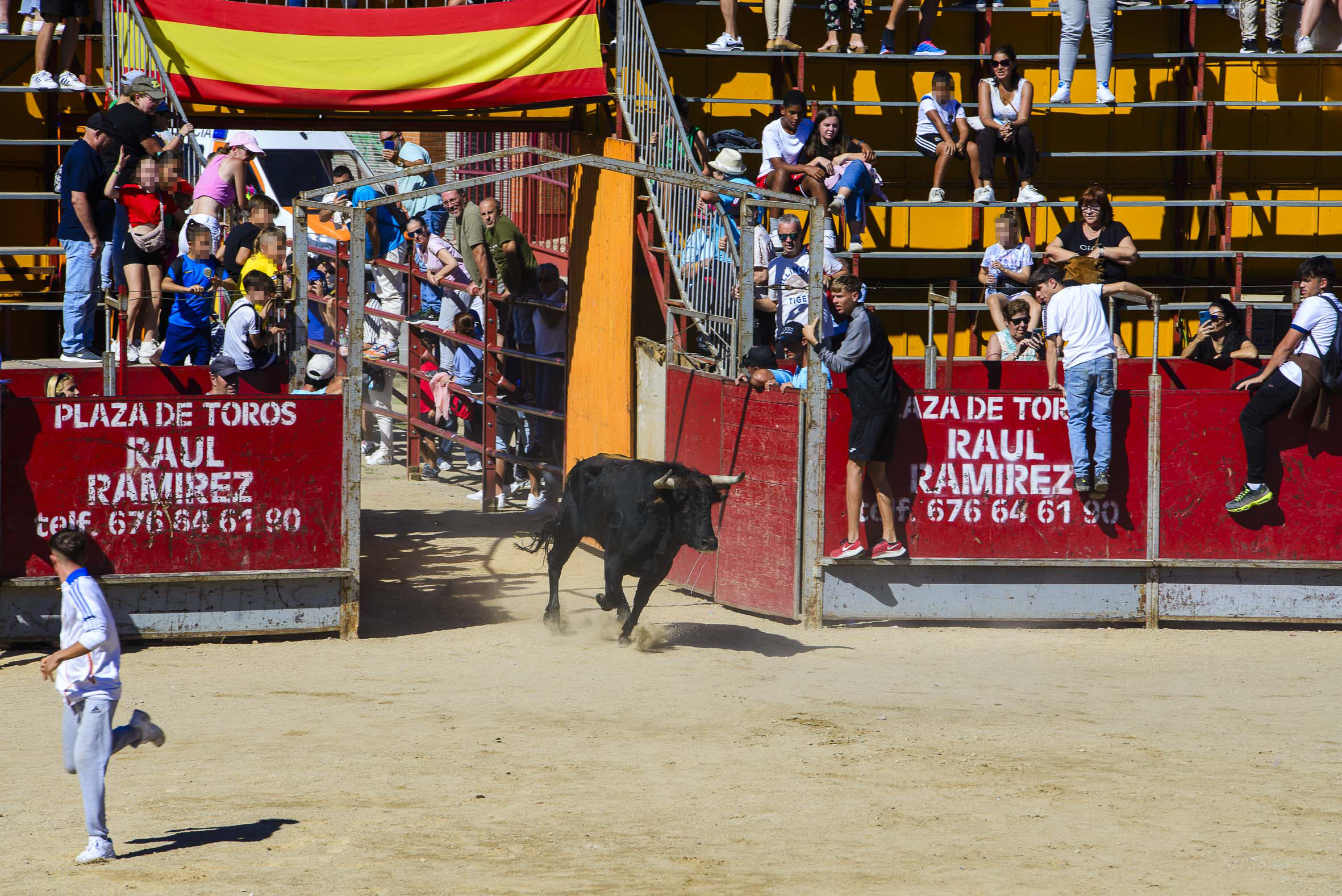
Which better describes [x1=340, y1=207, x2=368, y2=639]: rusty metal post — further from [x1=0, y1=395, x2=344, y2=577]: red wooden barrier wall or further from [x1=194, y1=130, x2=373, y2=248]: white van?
[x1=194, y1=130, x2=373, y2=248]: white van

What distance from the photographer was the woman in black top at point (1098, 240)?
51.7 feet

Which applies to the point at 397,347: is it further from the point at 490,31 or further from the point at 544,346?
the point at 490,31

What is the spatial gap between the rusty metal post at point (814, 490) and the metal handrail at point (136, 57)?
6.27m

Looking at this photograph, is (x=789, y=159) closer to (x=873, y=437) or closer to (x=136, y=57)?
(x=873, y=437)

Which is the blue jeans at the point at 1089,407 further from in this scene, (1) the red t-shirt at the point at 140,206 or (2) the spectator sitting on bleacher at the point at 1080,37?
(1) the red t-shirt at the point at 140,206

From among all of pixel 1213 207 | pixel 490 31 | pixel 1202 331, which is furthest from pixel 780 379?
pixel 1213 207

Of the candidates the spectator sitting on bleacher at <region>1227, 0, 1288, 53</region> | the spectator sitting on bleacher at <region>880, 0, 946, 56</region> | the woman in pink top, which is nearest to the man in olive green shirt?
the woman in pink top

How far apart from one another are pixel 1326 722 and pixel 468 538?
8.10 m

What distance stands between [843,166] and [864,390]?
5673 millimetres

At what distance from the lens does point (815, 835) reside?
7758 millimetres

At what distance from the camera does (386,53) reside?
15.3 meters

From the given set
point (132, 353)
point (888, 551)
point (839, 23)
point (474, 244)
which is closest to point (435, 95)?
point (474, 244)

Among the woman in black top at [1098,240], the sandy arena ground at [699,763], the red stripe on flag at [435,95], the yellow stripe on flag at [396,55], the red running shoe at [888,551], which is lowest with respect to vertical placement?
the sandy arena ground at [699,763]

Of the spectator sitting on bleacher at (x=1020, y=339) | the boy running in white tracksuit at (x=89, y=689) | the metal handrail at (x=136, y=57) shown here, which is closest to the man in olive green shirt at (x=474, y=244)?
the metal handrail at (x=136, y=57)
